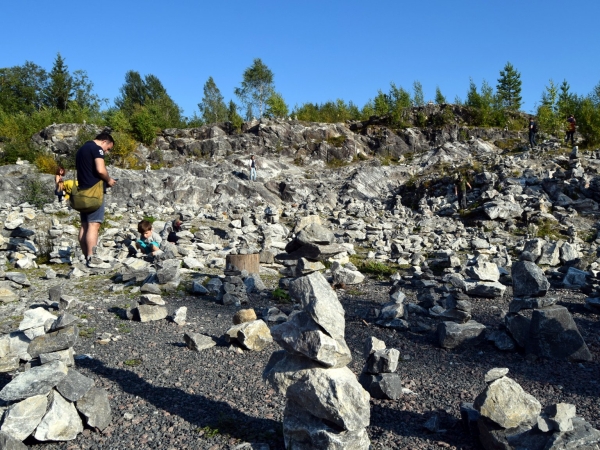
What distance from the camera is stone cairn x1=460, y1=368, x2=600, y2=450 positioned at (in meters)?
2.92

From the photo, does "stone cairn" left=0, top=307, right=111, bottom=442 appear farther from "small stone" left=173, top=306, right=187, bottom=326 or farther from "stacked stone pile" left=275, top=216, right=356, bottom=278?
"stacked stone pile" left=275, top=216, right=356, bottom=278

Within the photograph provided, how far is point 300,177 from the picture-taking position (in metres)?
29.8

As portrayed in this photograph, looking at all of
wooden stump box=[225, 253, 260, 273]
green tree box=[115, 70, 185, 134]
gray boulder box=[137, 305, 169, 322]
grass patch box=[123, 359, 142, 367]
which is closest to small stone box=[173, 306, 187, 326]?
gray boulder box=[137, 305, 169, 322]

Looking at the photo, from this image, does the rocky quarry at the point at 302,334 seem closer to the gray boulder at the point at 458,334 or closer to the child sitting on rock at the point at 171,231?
the gray boulder at the point at 458,334

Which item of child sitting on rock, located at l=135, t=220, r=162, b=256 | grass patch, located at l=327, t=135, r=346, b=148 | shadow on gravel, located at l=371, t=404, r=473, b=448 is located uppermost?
grass patch, located at l=327, t=135, r=346, b=148

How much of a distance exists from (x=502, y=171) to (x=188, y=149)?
25132mm

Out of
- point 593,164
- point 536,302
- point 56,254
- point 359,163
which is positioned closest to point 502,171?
point 593,164

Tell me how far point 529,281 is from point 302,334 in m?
4.32

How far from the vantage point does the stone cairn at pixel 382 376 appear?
4102 mm

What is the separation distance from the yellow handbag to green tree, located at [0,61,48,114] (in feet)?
218

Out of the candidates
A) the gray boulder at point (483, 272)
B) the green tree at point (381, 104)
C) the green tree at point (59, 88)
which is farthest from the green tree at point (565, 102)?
the green tree at point (59, 88)

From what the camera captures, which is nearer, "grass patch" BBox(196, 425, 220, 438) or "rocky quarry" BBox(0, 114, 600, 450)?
"rocky quarry" BBox(0, 114, 600, 450)

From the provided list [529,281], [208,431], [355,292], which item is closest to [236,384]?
[208,431]

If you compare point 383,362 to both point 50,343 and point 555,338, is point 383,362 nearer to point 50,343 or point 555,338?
point 555,338
